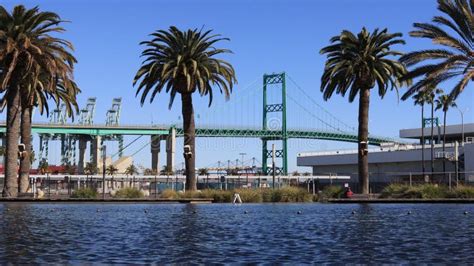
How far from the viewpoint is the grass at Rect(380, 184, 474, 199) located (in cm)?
4512

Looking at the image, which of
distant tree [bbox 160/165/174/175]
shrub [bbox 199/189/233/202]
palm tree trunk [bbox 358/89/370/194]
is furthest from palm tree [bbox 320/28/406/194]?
distant tree [bbox 160/165/174/175]

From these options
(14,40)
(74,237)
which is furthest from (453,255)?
(14,40)

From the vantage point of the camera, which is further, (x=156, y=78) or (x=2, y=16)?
(x=156, y=78)

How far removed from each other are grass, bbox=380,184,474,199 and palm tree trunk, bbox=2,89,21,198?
26.9 meters

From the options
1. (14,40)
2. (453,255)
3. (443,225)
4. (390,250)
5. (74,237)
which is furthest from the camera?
(14,40)

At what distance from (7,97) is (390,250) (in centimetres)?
3964

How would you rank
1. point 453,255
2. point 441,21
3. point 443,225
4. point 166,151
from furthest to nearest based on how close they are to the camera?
point 166,151 → point 441,21 → point 443,225 → point 453,255

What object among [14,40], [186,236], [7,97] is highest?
[14,40]

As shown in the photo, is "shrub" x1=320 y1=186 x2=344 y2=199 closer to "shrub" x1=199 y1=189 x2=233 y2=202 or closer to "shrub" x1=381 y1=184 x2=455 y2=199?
"shrub" x1=381 y1=184 x2=455 y2=199

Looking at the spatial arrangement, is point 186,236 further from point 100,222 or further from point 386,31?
point 386,31

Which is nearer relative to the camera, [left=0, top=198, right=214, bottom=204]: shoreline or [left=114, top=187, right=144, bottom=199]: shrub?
[left=0, top=198, right=214, bottom=204]: shoreline

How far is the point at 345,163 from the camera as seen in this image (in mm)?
102000

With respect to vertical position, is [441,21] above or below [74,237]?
above

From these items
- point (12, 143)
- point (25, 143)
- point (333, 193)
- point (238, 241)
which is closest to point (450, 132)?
point (333, 193)
